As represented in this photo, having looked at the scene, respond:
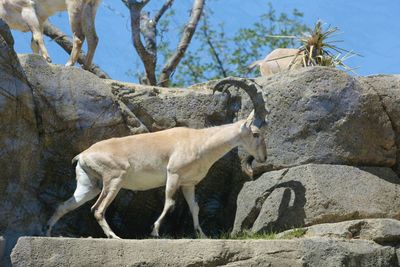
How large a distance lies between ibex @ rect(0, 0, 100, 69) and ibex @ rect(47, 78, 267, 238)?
315 centimetres

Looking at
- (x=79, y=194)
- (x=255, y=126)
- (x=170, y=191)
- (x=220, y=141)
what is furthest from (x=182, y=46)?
(x=79, y=194)

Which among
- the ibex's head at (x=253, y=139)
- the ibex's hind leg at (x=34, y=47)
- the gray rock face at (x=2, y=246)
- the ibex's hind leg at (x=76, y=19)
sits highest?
the ibex's hind leg at (x=76, y=19)

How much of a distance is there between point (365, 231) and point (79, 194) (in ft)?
12.9

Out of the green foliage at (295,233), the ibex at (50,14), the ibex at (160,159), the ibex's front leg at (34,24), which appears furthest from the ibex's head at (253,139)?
the ibex's front leg at (34,24)

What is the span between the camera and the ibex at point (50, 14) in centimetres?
1477

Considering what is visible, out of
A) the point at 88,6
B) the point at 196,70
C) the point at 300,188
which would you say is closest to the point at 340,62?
the point at 300,188

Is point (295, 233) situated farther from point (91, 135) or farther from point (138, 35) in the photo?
point (138, 35)

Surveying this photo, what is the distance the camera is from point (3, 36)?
11.8 meters

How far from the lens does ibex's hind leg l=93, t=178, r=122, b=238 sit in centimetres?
1148

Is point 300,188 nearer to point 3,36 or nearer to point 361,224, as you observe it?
point 361,224

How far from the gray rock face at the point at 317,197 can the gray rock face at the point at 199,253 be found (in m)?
0.90

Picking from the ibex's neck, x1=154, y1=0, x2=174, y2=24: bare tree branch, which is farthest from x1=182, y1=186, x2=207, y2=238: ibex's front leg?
x1=154, y1=0, x2=174, y2=24: bare tree branch

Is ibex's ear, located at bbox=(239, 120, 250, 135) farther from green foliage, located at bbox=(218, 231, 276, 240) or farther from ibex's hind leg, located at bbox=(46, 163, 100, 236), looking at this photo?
ibex's hind leg, located at bbox=(46, 163, 100, 236)

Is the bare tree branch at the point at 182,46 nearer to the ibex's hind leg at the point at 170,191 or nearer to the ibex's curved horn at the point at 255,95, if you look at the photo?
the ibex's curved horn at the point at 255,95
